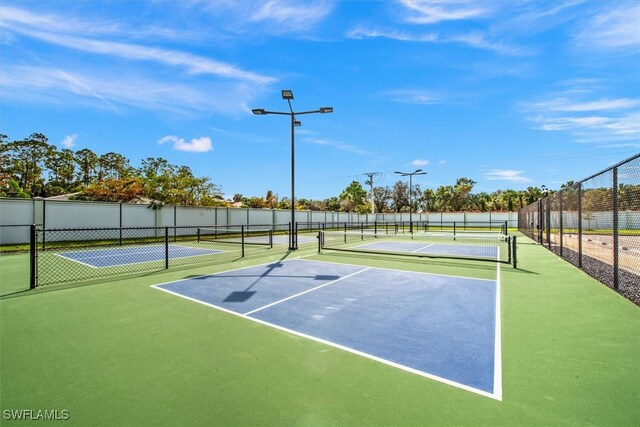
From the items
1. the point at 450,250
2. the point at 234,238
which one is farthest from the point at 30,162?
the point at 450,250

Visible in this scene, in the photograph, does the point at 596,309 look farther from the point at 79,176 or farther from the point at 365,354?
the point at 79,176

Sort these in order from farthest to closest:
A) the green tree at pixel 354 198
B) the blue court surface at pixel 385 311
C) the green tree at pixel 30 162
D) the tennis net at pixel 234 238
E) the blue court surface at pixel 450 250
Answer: the green tree at pixel 354 198, the green tree at pixel 30 162, the tennis net at pixel 234 238, the blue court surface at pixel 450 250, the blue court surface at pixel 385 311

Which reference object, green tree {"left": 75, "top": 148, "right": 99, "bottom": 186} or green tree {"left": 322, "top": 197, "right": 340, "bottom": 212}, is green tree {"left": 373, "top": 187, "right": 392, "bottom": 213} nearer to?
green tree {"left": 322, "top": 197, "right": 340, "bottom": 212}

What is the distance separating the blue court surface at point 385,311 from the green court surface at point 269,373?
0.80 ft

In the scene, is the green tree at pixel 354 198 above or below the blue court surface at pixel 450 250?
above

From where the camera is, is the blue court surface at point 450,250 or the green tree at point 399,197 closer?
the blue court surface at point 450,250

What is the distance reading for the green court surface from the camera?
8.67 feet

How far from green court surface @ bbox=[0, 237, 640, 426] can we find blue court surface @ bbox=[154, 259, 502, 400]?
244mm

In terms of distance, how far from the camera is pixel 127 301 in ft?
20.3

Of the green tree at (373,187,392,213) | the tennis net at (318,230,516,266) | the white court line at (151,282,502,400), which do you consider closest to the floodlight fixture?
the tennis net at (318,230,516,266)

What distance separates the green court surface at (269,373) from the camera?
2.64 meters

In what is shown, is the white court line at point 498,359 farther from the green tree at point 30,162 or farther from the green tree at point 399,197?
the green tree at point 399,197

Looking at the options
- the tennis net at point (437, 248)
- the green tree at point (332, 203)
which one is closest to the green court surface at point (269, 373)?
the tennis net at point (437, 248)

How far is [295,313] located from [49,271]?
894 centimetres
